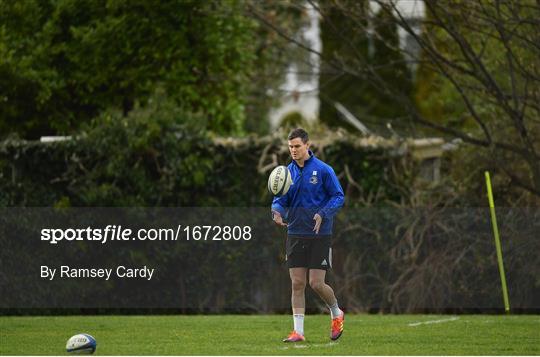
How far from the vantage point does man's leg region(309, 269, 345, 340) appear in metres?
11.4

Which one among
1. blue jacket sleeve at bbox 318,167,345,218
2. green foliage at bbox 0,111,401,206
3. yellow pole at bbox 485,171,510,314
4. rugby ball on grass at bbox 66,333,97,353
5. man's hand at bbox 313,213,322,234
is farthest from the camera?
green foliage at bbox 0,111,401,206

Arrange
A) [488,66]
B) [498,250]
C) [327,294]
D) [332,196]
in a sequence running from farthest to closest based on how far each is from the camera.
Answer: [488,66]
[498,250]
[327,294]
[332,196]

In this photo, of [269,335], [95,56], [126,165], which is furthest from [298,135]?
[95,56]

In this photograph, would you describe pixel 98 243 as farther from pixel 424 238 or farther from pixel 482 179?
pixel 482 179

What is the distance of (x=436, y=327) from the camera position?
13.9 metres

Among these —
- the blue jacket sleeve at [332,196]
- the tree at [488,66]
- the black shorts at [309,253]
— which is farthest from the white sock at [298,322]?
the tree at [488,66]

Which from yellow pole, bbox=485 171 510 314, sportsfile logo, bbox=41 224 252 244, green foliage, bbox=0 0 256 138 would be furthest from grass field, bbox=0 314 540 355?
green foliage, bbox=0 0 256 138

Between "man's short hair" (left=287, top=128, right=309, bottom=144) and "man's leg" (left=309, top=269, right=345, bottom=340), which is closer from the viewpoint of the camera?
"man's short hair" (left=287, top=128, right=309, bottom=144)

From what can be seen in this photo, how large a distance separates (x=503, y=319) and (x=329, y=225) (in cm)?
494

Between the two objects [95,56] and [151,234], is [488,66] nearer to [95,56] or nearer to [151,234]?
[151,234]

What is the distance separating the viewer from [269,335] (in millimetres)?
12656

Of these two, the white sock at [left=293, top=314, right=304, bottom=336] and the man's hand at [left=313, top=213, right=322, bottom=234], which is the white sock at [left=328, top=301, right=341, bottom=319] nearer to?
the white sock at [left=293, top=314, right=304, bottom=336]

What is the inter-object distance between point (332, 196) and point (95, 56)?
900cm

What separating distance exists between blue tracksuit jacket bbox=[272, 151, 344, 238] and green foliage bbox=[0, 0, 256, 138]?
708 centimetres
